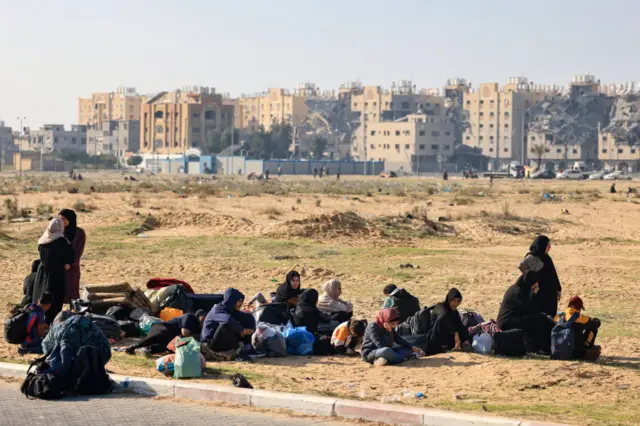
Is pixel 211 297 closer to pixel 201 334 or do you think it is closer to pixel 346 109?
pixel 201 334

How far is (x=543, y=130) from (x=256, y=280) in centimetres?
13492

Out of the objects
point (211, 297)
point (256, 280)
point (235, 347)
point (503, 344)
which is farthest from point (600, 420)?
A: point (256, 280)

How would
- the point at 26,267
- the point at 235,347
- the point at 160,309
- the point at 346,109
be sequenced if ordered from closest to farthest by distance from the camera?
the point at 235,347 → the point at 160,309 → the point at 26,267 → the point at 346,109

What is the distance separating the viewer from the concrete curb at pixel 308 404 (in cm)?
842

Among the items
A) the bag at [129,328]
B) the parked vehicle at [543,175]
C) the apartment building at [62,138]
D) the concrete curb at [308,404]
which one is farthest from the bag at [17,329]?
the apartment building at [62,138]

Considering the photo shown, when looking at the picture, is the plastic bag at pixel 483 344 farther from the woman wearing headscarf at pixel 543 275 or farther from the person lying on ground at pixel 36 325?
the person lying on ground at pixel 36 325

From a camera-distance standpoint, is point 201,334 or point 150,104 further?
point 150,104

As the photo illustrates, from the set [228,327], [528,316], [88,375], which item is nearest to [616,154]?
[528,316]

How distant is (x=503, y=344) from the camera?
1185cm

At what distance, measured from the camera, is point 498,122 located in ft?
527

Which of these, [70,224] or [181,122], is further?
[181,122]

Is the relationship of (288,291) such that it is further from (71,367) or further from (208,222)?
→ (208,222)

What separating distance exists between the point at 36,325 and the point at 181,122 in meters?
143

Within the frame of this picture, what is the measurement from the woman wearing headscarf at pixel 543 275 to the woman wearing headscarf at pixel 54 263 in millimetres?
5018
